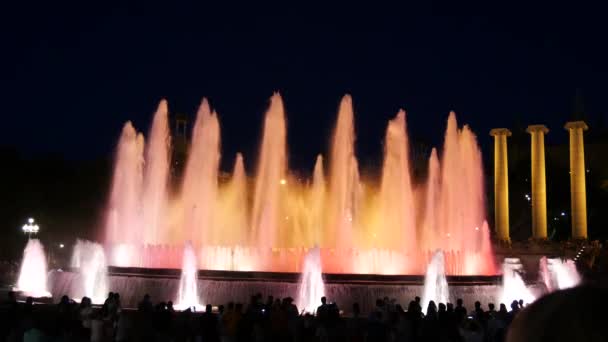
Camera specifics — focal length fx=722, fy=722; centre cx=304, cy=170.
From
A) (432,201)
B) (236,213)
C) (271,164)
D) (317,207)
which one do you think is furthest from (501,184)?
(271,164)

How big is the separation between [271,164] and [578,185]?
2472 cm

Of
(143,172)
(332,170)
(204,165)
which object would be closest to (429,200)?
(332,170)

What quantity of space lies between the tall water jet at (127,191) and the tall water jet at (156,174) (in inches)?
17.3

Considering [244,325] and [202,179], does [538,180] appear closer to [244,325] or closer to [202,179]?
[202,179]

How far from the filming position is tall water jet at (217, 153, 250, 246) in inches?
1777

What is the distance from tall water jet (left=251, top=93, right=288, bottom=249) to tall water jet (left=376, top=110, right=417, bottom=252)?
20.1 ft

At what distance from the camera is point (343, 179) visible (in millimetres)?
41062

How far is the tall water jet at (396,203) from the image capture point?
133ft

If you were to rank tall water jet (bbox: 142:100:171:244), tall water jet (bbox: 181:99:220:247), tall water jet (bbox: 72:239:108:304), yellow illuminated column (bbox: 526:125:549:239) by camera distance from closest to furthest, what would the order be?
tall water jet (bbox: 72:239:108:304)
tall water jet (bbox: 181:99:220:247)
tall water jet (bbox: 142:100:171:244)
yellow illuminated column (bbox: 526:125:549:239)

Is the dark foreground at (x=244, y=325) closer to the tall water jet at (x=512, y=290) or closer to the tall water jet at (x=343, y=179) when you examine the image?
the tall water jet at (x=512, y=290)

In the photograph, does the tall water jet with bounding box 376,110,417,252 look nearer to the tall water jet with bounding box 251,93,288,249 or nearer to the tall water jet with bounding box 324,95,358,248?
the tall water jet with bounding box 324,95,358,248

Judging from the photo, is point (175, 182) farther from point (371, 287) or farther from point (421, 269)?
point (371, 287)

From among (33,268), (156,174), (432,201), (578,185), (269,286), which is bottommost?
(269,286)

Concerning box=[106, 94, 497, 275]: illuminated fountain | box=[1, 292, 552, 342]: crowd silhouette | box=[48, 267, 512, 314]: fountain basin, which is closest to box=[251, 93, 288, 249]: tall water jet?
box=[106, 94, 497, 275]: illuminated fountain
